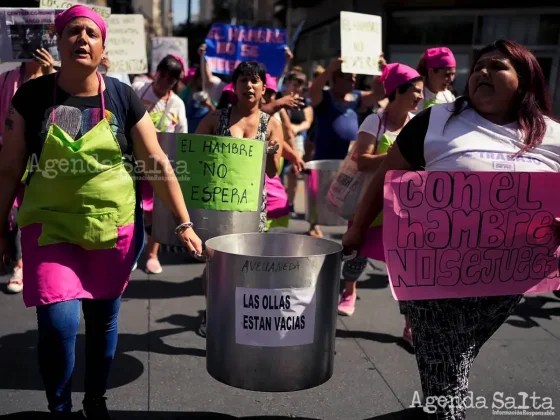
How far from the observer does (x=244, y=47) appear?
7754 millimetres

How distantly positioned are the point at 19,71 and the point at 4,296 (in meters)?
1.72

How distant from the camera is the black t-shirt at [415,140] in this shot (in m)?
2.55

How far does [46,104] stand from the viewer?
260 centimetres

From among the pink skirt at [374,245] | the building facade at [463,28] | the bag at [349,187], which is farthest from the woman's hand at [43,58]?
the building facade at [463,28]

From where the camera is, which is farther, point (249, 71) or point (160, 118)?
point (160, 118)

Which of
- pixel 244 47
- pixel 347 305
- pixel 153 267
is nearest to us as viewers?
pixel 347 305

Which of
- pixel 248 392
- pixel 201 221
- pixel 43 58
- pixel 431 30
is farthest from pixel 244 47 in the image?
pixel 431 30

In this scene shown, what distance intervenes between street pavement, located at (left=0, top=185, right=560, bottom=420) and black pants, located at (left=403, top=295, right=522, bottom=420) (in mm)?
740

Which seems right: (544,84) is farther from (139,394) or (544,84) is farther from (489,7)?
(489,7)

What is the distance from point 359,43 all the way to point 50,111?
424cm

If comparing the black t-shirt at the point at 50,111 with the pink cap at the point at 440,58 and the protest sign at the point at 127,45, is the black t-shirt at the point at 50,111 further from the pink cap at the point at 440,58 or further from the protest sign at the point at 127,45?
the protest sign at the point at 127,45

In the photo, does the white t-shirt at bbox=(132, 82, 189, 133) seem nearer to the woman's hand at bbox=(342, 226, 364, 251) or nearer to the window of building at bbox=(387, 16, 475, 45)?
the woman's hand at bbox=(342, 226, 364, 251)

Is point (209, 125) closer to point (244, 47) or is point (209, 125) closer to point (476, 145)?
point (476, 145)

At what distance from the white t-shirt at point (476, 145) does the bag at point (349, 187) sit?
5.47 feet
